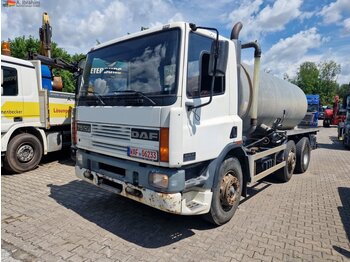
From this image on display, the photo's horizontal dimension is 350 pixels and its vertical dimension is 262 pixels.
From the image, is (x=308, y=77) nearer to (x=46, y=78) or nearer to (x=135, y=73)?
(x=46, y=78)

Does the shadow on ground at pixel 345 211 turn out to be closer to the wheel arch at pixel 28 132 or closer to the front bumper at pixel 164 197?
the front bumper at pixel 164 197

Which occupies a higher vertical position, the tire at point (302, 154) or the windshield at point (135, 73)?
the windshield at point (135, 73)

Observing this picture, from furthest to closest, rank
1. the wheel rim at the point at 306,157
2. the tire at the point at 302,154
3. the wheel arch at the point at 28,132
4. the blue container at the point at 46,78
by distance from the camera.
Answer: the wheel rim at the point at 306,157 → the blue container at the point at 46,78 → the tire at the point at 302,154 → the wheel arch at the point at 28,132

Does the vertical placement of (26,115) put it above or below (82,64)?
below

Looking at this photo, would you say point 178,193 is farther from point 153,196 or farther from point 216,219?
point 216,219

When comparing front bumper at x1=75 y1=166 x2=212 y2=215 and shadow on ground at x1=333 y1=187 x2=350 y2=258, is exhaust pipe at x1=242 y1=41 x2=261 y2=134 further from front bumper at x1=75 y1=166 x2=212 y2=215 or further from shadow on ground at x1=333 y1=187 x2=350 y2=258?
shadow on ground at x1=333 y1=187 x2=350 y2=258

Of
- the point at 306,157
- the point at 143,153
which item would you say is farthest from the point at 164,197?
the point at 306,157

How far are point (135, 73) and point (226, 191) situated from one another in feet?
7.02

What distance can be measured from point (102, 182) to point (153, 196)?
3.74ft

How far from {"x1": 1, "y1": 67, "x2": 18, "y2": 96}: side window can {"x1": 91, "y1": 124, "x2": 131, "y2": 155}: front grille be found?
3660 millimetres

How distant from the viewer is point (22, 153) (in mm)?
6797

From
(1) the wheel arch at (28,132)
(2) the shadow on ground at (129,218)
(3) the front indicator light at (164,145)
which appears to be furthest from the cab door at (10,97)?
(3) the front indicator light at (164,145)

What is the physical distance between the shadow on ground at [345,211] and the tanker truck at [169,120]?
1518 millimetres

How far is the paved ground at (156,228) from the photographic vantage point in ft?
11.0
